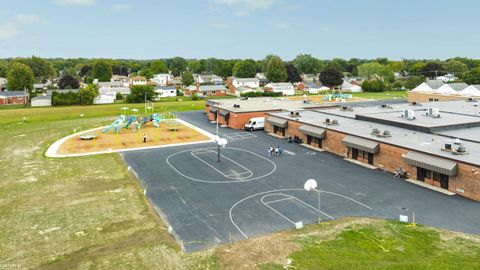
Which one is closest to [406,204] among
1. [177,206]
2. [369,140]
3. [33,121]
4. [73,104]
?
[369,140]

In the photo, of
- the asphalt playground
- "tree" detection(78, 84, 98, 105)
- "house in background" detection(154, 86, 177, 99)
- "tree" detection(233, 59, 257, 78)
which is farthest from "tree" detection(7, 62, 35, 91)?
the asphalt playground

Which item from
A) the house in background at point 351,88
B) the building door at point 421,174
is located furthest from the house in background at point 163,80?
the building door at point 421,174

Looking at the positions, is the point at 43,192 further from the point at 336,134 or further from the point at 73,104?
the point at 73,104

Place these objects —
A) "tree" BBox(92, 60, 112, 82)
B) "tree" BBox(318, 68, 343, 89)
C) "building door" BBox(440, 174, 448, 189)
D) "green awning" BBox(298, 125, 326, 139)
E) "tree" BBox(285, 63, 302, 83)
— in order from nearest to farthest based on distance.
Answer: "building door" BBox(440, 174, 448, 189), "green awning" BBox(298, 125, 326, 139), "tree" BBox(318, 68, 343, 89), "tree" BBox(92, 60, 112, 82), "tree" BBox(285, 63, 302, 83)

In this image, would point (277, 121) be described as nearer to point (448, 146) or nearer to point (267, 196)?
point (448, 146)

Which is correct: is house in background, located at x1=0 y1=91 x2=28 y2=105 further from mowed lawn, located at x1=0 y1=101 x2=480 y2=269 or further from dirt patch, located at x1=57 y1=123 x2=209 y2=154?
mowed lawn, located at x1=0 y1=101 x2=480 y2=269

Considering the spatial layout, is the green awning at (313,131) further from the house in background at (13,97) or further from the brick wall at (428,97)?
the house in background at (13,97)

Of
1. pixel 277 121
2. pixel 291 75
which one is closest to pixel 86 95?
pixel 277 121
